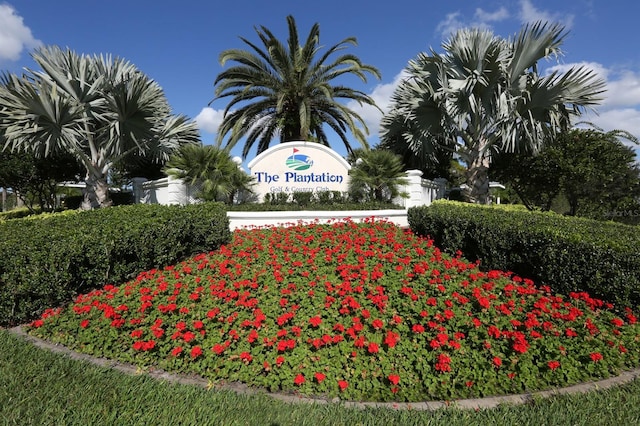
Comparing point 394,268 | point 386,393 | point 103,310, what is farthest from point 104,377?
point 394,268

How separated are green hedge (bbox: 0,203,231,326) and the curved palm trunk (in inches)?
343

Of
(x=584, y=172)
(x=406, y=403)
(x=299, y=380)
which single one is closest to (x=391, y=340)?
(x=406, y=403)

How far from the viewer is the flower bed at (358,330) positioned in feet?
9.50

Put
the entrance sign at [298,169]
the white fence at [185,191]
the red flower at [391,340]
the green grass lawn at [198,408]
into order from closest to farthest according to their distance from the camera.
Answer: the green grass lawn at [198,408], the red flower at [391,340], the white fence at [185,191], the entrance sign at [298,169]

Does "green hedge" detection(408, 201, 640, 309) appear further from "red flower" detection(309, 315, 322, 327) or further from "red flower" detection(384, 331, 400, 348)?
"red flower" detection(309, 315, 322, 327)

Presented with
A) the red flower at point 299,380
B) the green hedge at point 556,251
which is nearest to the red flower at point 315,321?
the red flower at point 299,380

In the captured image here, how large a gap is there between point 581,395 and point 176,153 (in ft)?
40.7

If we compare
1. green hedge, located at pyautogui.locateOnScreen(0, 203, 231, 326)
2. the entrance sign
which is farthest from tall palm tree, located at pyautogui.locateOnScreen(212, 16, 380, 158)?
green hedge, located at pyautogui.locateOnScreen(0, 203, 231, 326)

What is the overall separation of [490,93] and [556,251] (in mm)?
6862

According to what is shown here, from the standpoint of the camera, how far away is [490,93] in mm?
9555

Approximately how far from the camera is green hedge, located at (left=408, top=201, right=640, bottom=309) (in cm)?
379

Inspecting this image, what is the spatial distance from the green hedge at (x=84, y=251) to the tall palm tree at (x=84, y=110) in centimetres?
479

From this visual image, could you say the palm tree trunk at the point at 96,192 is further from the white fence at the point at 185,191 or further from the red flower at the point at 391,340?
the red flower at the point at 391,340

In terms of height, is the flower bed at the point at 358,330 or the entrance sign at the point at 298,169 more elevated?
the entrance sign at the point at 298,169
